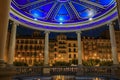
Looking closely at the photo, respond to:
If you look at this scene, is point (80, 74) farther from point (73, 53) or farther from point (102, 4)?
point (73, 53)

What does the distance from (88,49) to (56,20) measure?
42.0 meters

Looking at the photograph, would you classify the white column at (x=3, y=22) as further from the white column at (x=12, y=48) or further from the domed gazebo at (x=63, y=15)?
the domed gazebo at (x=63, y=15)

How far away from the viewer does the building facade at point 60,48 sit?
199ft

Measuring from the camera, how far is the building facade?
60656 mm

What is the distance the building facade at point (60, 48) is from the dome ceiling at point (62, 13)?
3734 cm

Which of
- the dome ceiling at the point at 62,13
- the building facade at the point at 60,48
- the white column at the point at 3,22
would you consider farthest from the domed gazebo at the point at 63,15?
the building facade at the point at 60,48

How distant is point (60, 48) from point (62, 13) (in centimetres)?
3886

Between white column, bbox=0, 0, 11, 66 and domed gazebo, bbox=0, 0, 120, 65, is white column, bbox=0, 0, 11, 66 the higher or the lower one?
the lower one

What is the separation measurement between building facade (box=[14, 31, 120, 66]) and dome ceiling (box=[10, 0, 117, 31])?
3734cm

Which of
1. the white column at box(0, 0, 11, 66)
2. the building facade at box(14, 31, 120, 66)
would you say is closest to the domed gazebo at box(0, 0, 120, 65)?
the white column at box(0, 0, 11, 66)

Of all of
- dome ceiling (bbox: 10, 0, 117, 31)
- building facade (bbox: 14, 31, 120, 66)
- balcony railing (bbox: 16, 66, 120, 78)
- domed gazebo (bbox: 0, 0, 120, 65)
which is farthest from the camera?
building facade (bbox: 14, 31, 120, 66)

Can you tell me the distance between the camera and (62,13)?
2439 centimetres

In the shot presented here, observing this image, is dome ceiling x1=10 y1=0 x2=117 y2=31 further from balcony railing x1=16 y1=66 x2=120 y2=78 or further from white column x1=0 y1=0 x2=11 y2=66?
white column x1=0 y1=0 x2=11 y2=66

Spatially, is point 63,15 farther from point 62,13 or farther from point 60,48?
point 60,48
